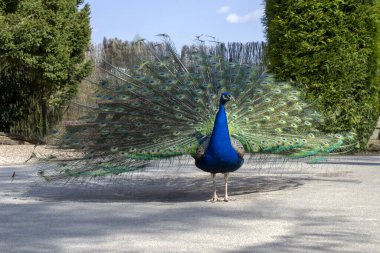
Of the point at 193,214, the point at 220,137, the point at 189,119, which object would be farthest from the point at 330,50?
the point at 193,214

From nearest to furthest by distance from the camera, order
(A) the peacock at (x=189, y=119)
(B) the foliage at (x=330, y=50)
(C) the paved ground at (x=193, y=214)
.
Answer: (C) the paved ground at (x=193, y=214) < (A) the peacock at (x=189, y=119) < (B) the foliage at (x=330, y=50)

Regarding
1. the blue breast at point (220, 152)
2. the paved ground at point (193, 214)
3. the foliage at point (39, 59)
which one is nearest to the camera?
the paved ground at point (193, 214)

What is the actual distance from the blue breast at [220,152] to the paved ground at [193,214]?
19.9 inches

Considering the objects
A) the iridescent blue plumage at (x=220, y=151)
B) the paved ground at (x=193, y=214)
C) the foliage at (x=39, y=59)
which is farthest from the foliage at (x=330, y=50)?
the iridescent blue plumage at (x=220, y=151)

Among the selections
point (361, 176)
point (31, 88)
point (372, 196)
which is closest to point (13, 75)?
point (31, 88)

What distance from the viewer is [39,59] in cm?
1916

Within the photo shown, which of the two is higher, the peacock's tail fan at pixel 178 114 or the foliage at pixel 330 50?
the foliage at pixel 330 50

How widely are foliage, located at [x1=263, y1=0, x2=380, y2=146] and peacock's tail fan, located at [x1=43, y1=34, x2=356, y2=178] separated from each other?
18.6 ft

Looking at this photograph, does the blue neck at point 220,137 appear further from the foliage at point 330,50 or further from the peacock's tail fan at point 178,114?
the foliage at point 330,50

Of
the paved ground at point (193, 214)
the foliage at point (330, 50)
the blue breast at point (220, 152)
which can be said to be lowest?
the paved ground at point (193, 214)

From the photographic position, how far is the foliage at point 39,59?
18.7m

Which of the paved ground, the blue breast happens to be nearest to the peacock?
the blue breast

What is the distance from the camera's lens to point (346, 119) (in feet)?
51.0

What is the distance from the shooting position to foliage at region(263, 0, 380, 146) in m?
15.3
